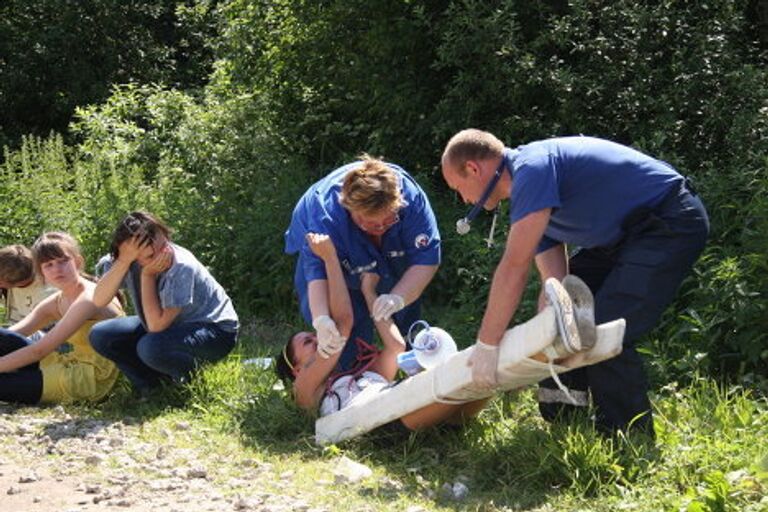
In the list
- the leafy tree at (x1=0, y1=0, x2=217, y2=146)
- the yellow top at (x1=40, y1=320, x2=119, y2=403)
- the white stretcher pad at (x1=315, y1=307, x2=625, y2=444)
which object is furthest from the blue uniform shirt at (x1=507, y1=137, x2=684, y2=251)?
the leafy tree at (x1=0, y1=0, x2=217, y2=146)

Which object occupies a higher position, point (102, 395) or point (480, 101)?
point (480, 101)

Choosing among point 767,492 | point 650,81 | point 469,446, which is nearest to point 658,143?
point 650,81

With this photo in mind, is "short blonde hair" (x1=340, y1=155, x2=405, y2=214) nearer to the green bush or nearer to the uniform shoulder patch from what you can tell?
the uniform shoulder patch

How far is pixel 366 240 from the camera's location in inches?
223

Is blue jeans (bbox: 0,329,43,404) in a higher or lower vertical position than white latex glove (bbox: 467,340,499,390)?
lower

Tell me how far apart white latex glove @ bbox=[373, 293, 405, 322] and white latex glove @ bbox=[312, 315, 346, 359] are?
0.21 m

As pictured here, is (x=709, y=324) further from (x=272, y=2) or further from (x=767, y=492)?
(x=272, y=2)

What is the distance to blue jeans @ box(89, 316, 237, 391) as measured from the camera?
6.08m

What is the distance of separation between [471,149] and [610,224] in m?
0.64

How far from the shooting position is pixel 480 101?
332 inches

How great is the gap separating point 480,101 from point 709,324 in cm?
320

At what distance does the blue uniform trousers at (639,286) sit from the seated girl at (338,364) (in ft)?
2.24

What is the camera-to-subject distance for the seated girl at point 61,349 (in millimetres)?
6309

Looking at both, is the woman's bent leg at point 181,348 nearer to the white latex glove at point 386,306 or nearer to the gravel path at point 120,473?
the gravel path at point 120,473
